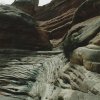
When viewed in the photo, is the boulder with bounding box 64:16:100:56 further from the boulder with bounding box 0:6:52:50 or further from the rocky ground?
the boulder with bounding box 0:6:52:50

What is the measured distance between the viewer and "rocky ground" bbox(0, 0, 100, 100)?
556 centimetres

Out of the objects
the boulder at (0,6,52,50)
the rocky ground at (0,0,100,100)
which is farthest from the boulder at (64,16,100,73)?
the boulder at (0,6,52,50)

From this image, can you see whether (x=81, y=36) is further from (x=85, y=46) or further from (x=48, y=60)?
(x=48, y=60)

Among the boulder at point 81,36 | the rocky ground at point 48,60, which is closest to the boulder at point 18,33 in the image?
the rocky ground at point 48,60

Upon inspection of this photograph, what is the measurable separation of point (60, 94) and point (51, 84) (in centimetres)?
119

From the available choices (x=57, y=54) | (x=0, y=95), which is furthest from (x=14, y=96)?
(x=57, y=54)

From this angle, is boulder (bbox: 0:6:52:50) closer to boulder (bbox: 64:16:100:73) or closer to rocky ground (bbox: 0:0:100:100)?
rocky ground (bbox: 0:0:100:100)

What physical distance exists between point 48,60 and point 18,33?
271 cm

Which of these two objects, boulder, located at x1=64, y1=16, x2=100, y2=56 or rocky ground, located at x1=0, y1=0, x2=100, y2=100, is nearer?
rocky ground, located at x1=0, y1=0, x2=100, y2=100

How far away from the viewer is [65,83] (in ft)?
20.7

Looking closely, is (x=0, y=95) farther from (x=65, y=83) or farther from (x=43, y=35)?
(x=43, y=35)

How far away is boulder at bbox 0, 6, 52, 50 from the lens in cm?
1072

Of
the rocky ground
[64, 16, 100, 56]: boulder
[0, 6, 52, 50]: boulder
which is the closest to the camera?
the rocky ground

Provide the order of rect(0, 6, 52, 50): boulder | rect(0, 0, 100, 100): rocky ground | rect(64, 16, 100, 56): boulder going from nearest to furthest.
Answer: rect(0, 0, 100, 100): rocky ground → rect(64, 16, 100, 56): boulder → rect(0, 6, 52, 50): boulder
